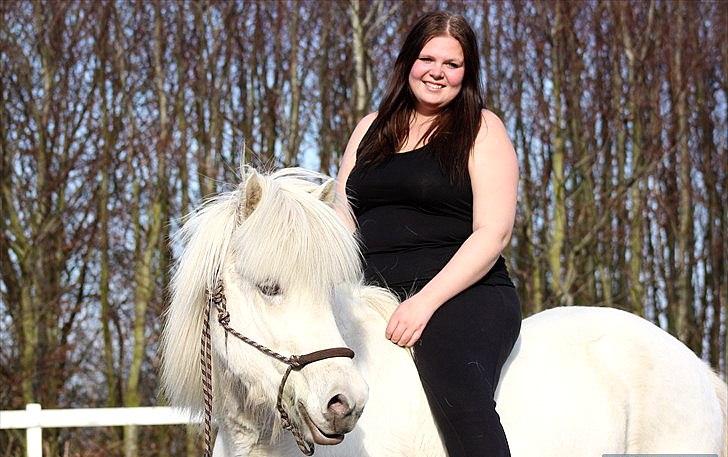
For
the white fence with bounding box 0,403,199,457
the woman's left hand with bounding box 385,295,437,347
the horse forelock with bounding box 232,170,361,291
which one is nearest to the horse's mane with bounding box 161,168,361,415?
the horse forelock with bounding box 232,170,361,291

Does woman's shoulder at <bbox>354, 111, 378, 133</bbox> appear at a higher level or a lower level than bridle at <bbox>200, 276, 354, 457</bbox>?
higher

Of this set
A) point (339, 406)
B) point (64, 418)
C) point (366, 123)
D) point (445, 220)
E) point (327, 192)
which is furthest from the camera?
point (64, 418)

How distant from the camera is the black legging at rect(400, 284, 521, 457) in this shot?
2.99m

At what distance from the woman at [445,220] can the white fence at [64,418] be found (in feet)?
13.3

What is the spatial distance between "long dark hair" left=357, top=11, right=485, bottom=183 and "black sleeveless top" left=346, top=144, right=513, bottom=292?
0.05 m

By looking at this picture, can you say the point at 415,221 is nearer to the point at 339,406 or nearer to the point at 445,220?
the point at 445,220

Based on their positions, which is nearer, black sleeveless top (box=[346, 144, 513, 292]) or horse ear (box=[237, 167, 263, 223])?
horse ear (box=[237, 167, 263, 223])

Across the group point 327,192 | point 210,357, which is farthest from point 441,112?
point 210,357

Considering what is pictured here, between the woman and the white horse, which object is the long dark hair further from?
the white horse

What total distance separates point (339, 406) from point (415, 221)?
37.8 inches

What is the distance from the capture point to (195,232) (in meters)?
2.91

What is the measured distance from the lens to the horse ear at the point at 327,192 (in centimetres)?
293

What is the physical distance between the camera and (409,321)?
3.06 meters

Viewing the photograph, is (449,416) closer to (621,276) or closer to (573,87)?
(573,87)
